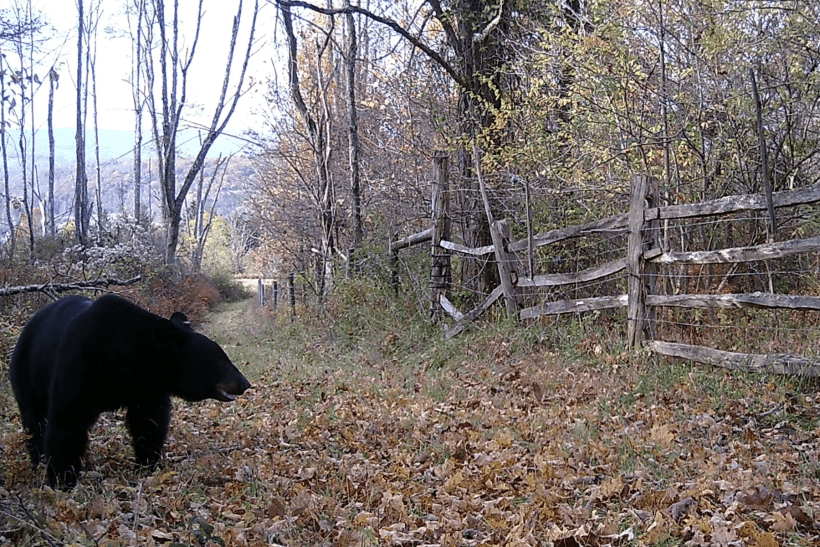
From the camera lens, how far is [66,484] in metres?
5.11

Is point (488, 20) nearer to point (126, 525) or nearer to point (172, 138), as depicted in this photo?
point (126, 525)

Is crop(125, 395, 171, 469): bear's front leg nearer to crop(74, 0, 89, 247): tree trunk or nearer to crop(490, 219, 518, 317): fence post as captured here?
crop(490, 219, 518, 317): fence post

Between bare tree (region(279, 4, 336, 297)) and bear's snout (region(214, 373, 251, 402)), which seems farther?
bare tree (region(279, 4, 336, 297))

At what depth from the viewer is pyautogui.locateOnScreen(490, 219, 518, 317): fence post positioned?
9.63 meters

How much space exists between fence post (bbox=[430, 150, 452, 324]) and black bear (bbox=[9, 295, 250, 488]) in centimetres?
576

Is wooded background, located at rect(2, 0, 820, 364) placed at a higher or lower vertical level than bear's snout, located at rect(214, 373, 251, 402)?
higher

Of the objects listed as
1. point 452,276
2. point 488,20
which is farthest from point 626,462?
point 488,20

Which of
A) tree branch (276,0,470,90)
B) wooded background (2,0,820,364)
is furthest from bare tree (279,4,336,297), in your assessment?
tree branch (276,0,470,90)

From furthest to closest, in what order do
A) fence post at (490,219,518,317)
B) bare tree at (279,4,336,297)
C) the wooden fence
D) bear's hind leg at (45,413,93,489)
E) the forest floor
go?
bare tree at (279,4,336,297) < fence post at (490,219,518,317) < the wooden fence < bear's hind leg at (45,413,93,489) < the forest floor

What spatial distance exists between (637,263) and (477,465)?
3.52 meters

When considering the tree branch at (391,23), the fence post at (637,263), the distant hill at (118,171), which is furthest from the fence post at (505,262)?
the distant hill at (118,171)

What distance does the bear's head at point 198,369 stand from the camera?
5621mm

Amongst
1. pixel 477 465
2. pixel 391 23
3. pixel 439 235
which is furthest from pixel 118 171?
pixel 477 465

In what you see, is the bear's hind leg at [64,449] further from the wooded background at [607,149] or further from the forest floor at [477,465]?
the wooded background at [607,149]
